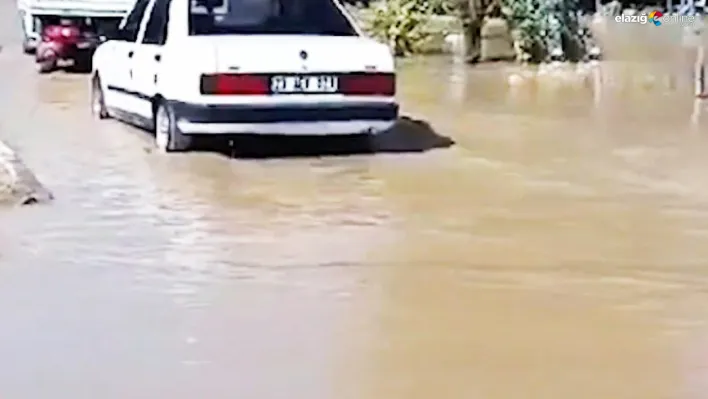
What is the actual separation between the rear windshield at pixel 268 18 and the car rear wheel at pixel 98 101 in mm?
2767

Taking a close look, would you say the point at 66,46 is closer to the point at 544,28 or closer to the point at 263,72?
the point at 544,28

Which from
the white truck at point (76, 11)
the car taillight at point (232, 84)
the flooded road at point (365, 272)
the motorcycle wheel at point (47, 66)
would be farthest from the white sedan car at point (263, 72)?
the white truck at point (76, 11)

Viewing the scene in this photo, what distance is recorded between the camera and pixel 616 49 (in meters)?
25.3

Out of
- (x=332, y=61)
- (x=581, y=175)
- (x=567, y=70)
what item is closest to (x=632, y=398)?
(x=581, y=175)

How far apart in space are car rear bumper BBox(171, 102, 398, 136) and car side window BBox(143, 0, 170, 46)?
2.57 feet

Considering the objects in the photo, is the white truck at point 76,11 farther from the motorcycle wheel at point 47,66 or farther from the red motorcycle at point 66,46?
the motorcycle wheel at point 47,66

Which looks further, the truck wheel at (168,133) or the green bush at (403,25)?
the green bush at (403,25)

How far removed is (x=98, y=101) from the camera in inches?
559

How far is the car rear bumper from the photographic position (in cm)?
1087

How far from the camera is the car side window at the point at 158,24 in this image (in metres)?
11.6

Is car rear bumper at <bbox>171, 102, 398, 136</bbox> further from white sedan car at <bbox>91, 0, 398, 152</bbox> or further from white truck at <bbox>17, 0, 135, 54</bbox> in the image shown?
white truck at <bbox>17, 0, 135, 54</bbox>

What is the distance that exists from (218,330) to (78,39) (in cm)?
1558

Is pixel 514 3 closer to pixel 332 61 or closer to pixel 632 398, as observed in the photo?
pixel 332 61

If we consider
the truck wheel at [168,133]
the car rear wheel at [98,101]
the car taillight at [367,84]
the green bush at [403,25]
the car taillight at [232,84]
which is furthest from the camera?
the green bush at [403,25]
